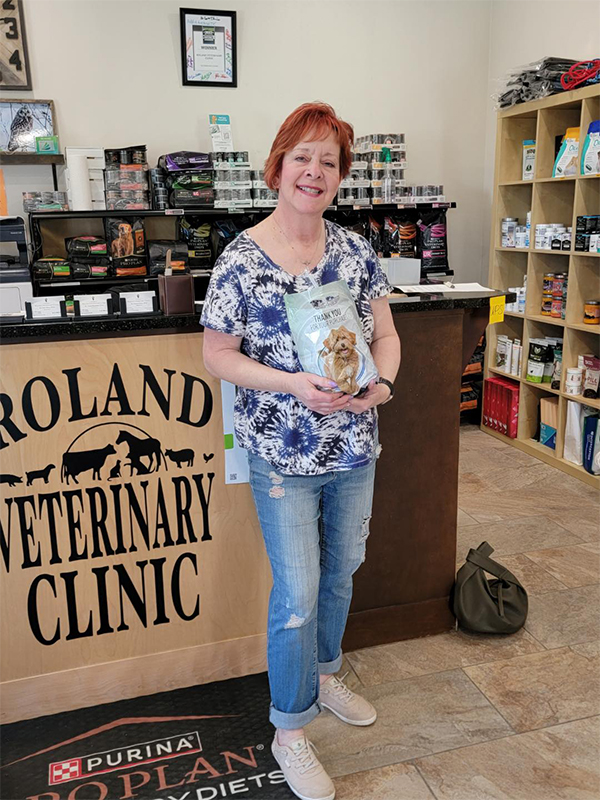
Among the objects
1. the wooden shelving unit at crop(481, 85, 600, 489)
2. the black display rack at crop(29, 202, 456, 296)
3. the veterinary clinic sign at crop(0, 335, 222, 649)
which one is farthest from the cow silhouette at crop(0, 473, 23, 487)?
the wooden shelving unit at crop(481, 85, 600, 489)

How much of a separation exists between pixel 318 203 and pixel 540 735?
1.56 metres

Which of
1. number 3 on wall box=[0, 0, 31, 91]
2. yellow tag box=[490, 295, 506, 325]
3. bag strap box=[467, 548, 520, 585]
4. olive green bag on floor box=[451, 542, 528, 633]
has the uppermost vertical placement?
number 3 on wall box=[0, 0, 31, 91]

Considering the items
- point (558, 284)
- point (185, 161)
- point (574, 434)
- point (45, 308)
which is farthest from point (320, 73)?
point (45, 308)

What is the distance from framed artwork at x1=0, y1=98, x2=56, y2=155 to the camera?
407cm

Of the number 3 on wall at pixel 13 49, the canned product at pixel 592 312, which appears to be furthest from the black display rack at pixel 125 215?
the canned product at pixel 592 312

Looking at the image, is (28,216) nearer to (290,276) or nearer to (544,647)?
(290,276)

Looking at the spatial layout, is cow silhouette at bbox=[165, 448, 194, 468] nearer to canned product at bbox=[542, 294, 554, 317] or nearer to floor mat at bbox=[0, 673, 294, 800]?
floor mat at bbox=[0, 673, 294, 800]

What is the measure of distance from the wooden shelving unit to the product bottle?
2.24 ft

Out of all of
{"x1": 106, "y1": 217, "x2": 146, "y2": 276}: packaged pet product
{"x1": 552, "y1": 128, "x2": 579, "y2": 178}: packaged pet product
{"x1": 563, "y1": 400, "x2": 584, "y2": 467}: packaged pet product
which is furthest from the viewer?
{"x1": 106, "y1": 217, "x2": 146, "y2": 276}: packaged pet product

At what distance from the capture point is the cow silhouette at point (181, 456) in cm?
201

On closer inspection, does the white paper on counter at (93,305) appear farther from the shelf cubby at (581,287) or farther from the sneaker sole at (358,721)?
the shelf cubby at (581,287)

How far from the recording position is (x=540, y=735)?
6.37 feet

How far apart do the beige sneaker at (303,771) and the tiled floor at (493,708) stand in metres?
0.06

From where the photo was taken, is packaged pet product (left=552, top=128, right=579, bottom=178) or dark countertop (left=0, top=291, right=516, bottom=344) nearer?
dark countertop (left=0, top=291, right=516, bottom=344)
